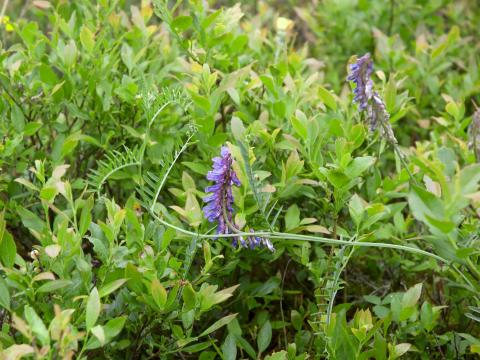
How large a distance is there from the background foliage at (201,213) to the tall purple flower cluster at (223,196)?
5 centimetres

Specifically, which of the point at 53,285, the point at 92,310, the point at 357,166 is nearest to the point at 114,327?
the point at 92,310

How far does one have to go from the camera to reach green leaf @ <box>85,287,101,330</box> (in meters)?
1.43

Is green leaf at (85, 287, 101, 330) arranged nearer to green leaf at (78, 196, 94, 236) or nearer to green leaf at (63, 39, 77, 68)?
green leaf at (78, 196, 94, 236)

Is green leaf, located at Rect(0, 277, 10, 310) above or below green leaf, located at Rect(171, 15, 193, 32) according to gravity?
below

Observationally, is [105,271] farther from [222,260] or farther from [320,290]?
[320,290]

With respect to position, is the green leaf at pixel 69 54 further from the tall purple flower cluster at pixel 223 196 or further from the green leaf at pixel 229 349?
the green leaf at pixel 229 349

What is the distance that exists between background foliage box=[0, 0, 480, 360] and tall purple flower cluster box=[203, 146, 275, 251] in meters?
0.05

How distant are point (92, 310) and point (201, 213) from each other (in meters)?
0.47

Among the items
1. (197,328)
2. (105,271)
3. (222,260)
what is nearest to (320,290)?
(222,260)

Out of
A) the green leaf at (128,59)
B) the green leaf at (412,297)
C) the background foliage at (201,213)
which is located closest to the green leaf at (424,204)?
the background foliage at (201,213)

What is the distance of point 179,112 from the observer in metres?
2.34

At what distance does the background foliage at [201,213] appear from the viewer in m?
1.65

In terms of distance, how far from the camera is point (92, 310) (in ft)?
4.76

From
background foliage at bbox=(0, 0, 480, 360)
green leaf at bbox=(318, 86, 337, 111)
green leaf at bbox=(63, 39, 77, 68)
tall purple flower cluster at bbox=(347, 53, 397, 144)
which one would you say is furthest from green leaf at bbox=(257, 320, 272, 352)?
green leaf at bbox=(63, 39, 77, 68)
